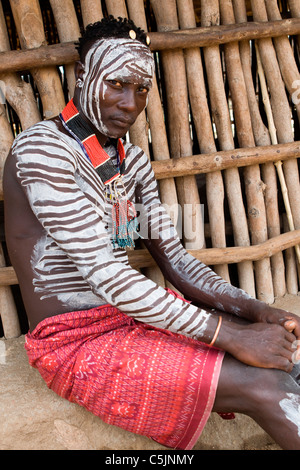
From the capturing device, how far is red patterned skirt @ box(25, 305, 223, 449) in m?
1.64

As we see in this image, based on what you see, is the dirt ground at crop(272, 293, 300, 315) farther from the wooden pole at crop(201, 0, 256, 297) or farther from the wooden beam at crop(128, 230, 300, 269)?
the wooden beam at crop(128, 230, 300, 269)

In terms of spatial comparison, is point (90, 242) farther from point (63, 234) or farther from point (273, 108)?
point (273, 108)

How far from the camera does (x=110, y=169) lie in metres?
2.02

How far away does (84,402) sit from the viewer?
1802 millimetres

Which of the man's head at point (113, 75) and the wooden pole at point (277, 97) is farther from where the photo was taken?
the wooden pole at point (277, 97)

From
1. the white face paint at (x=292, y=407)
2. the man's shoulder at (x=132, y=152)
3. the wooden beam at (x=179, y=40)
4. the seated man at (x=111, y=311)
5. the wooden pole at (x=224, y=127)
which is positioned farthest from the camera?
the wooden pole at (x=224, y=127)

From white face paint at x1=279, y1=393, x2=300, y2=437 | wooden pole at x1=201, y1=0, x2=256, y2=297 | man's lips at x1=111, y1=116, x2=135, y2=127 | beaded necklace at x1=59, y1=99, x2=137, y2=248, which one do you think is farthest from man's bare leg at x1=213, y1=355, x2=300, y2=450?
wooden pole at x1=201, y1=0, x2=256, y2=297

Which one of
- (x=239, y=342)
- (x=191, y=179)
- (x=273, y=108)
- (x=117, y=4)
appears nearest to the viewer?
(x=239, y=342)

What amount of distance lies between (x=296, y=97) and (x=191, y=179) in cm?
105

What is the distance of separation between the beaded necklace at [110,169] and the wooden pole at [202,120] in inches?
36.7

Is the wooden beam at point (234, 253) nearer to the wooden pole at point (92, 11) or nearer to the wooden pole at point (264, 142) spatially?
the wooden pole at point (264, 142)

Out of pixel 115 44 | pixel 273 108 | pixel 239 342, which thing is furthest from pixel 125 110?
pixel 273 108

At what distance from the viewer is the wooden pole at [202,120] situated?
2816mm

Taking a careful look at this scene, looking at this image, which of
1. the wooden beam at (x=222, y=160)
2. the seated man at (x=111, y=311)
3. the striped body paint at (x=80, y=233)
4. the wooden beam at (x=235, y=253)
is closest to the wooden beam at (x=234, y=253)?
the wooden beam at (x=235, y=253)
